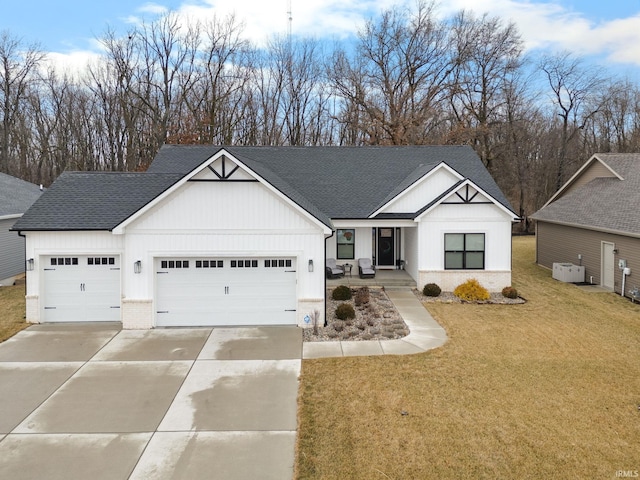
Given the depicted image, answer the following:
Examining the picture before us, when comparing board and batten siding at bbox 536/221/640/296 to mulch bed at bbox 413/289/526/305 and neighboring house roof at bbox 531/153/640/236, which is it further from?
mulch bed at bbox 413/289/526/305

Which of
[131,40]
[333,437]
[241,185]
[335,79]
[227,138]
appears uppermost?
[131,40]

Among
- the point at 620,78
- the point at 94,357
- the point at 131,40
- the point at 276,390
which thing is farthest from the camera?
the point at 620,78

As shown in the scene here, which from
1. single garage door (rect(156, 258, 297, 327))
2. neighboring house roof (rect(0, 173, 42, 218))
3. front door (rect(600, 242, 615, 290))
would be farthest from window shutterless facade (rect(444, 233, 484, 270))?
neighboring house roof (rect(0, 173, 42, 218))

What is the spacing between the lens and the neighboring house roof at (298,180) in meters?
14.5

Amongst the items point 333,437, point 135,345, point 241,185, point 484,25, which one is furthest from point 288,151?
point 484,25

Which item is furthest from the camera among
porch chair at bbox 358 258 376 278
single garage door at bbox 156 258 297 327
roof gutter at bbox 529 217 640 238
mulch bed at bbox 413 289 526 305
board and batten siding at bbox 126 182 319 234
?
porch chair at bbox 358 258 376 278

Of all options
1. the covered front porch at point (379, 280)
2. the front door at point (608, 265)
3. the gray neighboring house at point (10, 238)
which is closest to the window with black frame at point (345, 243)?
the covered front porch at point (379, 280)

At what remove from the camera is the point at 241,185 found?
13695 millimetres

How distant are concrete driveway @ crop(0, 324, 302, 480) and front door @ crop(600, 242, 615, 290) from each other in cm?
1424

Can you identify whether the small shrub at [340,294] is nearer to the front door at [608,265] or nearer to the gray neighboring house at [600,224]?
the gray neighboring house at [600,224]

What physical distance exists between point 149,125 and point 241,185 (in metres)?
32.2

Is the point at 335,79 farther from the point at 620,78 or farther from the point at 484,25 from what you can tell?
the point at 620,78

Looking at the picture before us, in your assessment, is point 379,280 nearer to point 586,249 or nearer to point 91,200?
point 586,249

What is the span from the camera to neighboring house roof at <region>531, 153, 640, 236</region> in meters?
18.6
